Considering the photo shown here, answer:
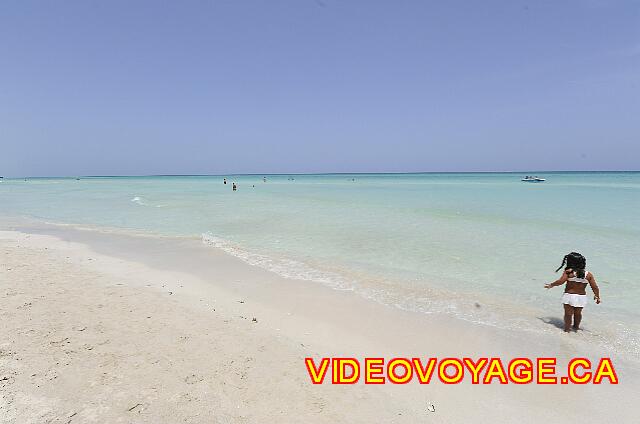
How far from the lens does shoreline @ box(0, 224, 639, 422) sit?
3863 millimetres

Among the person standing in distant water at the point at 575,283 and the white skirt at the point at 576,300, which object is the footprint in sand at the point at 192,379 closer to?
the person standing in distant water at the point at 575,283

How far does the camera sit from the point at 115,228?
1692cm

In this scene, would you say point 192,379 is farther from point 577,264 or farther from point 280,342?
point 577,264

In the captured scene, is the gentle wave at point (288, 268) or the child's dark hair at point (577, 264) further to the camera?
the gentle wave at point (288, 268)

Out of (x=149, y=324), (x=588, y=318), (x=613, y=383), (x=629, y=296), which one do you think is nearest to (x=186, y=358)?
(x=149, y=324)

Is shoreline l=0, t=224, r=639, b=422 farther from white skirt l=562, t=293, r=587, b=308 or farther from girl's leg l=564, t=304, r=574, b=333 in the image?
white skirt l=562, t=293, r=587, b=308

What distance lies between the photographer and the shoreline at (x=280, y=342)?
3.86m

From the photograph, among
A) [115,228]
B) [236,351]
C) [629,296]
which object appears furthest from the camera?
[115,228]

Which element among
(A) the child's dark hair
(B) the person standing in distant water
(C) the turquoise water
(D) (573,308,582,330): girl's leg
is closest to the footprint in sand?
(C) the turquoise water

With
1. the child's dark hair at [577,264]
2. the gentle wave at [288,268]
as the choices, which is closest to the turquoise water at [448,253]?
the gentle wave at [288,268]

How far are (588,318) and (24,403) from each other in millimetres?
8913

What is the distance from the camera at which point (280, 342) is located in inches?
210

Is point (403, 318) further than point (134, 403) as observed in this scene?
Yes

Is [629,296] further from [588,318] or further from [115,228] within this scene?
[115,228]
